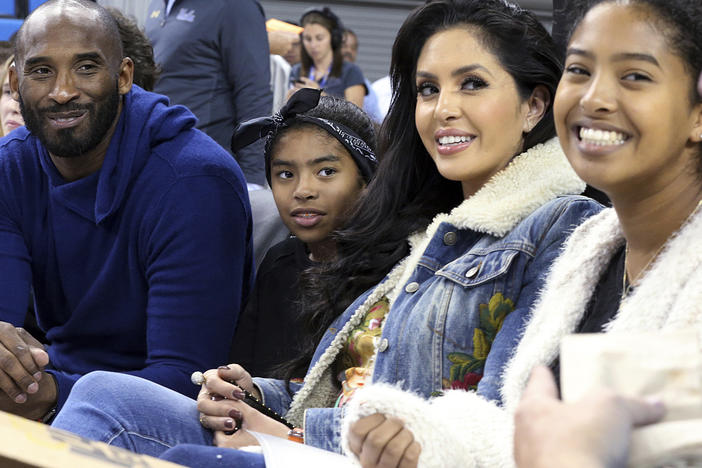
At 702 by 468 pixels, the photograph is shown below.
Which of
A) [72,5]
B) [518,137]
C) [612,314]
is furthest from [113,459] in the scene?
[72,5]

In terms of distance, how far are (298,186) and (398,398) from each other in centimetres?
124

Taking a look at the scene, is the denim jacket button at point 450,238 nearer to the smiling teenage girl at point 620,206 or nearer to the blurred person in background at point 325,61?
the smiling teenage girl at point 620,206

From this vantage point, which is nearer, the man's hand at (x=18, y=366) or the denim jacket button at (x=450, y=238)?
the denim jacket button at (x=450, y=238)

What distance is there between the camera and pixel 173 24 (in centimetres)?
421

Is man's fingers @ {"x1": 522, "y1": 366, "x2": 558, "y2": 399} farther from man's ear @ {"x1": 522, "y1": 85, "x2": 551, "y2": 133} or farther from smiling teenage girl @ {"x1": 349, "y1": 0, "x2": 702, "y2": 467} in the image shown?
man's ear @ {"x1": 522, "y1": 85, "x2": 551, "y2": 133}

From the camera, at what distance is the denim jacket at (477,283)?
186 centimetres

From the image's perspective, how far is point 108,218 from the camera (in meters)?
2.60

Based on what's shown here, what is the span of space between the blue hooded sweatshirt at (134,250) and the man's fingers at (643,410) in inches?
62.2

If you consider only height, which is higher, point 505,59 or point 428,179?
point 505,59

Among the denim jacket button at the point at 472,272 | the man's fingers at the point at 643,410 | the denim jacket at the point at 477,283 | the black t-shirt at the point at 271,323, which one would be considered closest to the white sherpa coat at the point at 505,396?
the denim jacket at the point at 477,283

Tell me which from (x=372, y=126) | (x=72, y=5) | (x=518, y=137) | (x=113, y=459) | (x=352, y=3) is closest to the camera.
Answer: (x=113, y=459)

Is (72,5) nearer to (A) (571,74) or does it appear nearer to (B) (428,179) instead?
(B) (428,179)

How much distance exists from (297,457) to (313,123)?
50.4 inches

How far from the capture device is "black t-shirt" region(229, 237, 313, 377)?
2508 mm
